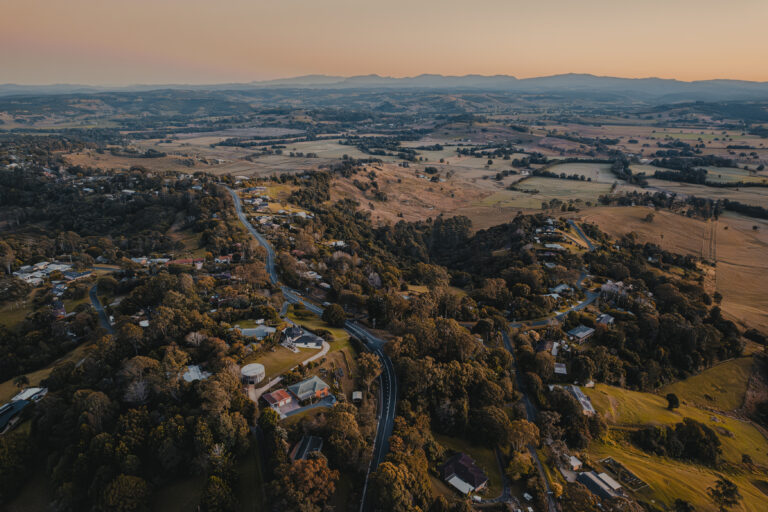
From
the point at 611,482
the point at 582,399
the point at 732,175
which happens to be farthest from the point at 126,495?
the point at 732,175

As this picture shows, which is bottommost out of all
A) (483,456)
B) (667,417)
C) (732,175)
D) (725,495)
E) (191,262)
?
(667,417)

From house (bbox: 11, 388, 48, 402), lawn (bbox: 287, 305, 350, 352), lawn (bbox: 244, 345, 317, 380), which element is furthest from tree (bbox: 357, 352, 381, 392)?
house (bbox: 11, 388, 48, 402)

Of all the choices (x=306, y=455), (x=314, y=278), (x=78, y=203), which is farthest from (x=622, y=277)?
(x=78, y=203)

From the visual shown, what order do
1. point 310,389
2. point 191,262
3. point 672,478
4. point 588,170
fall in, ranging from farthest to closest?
point 588,170, point 191,262, point 310,389, point 672,478

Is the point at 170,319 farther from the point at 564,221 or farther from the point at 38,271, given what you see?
the point at 564,221

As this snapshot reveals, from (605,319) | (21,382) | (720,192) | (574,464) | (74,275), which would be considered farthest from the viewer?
(720,192)

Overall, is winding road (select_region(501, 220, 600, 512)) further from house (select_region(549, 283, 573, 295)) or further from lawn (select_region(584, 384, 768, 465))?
lawn (select_region(584, 384, 768, 465))

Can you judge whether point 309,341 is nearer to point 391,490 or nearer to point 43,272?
point 391,490
